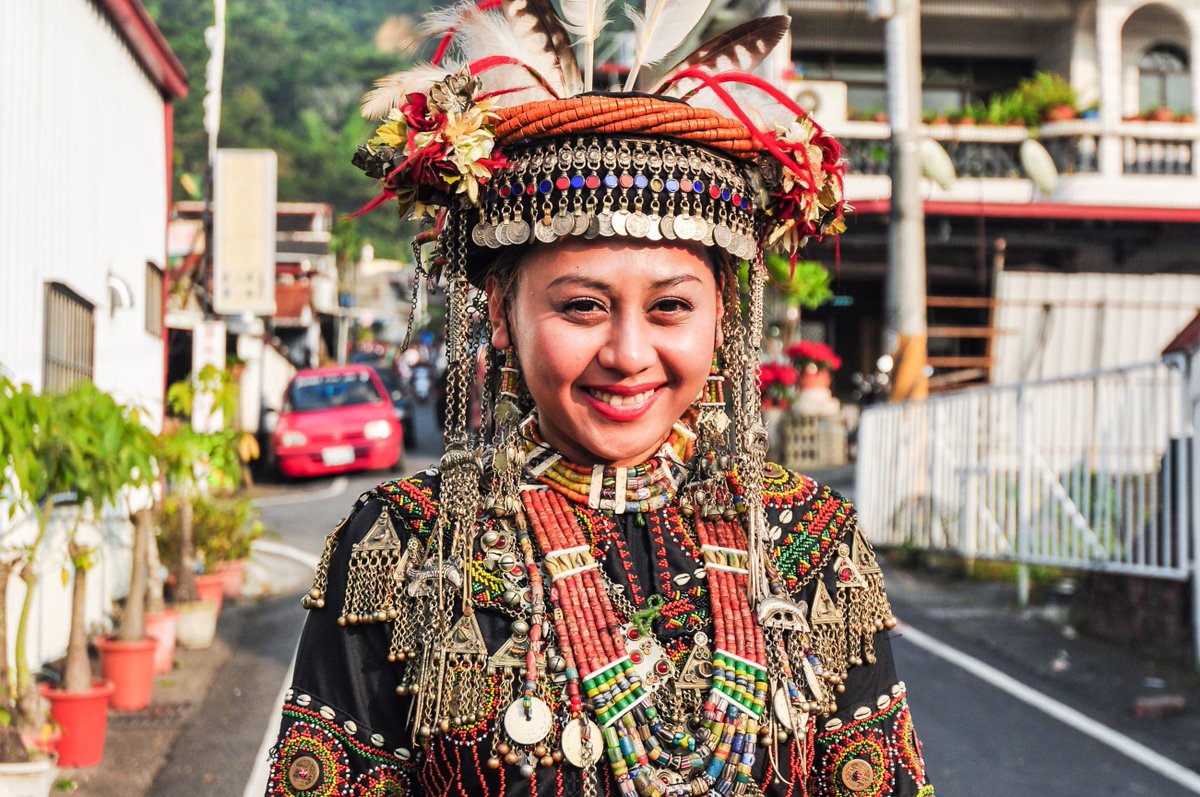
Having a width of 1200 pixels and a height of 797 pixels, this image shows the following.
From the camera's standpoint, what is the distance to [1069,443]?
9523 millimetres

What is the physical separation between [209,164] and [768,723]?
13866 millimetres

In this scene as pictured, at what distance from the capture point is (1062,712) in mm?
7191

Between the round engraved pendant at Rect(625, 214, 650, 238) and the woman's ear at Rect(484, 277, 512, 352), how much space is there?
0.32m

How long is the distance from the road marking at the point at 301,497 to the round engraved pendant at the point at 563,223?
15303mm

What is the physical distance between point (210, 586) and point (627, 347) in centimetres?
814

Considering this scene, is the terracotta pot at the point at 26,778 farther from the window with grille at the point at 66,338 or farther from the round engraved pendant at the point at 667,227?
the round engraved pendant at the point at 667,227

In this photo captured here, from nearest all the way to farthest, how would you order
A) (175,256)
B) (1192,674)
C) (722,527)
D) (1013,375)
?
(722,527)
(1192,674)
(1013,375)
(175,256)

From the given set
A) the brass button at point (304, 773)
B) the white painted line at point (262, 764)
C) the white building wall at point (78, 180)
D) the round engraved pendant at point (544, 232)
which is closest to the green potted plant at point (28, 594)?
the white building wall at point (78, 180)

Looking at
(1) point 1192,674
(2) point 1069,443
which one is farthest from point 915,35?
(1) point 1192,674

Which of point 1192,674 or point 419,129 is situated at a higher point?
point 419,129

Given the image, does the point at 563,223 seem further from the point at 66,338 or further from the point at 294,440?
the point at 294,440

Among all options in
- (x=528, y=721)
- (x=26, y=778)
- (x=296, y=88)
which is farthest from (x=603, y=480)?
(x=296, y=88)

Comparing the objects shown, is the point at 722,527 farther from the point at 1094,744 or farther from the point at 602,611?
the point at 1094,744

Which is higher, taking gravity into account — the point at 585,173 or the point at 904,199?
the point at 904,199
